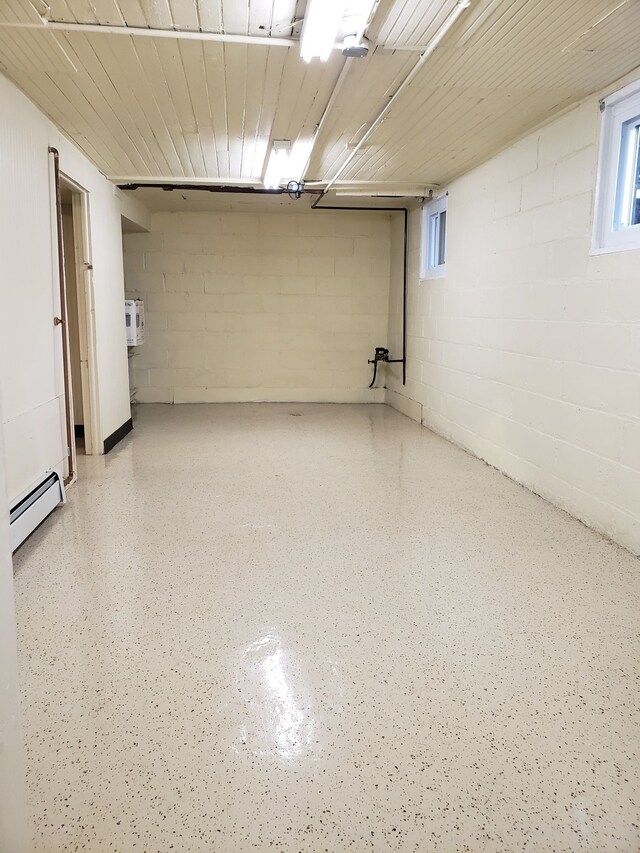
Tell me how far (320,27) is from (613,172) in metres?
1.71

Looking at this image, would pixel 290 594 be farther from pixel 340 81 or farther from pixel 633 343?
pixel 340 81

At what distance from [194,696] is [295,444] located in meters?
3.66

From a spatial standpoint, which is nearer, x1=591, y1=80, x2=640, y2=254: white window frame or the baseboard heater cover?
the baseboard heater cover

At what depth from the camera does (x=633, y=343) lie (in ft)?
9.68

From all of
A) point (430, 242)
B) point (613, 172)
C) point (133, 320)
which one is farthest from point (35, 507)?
point (430, 242)

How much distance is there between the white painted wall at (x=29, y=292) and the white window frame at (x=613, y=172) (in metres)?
3.05

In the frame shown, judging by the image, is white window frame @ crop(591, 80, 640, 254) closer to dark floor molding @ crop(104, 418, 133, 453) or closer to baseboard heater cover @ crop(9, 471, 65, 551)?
baseboard heater cover @ crop(9, 471, 65, 551)

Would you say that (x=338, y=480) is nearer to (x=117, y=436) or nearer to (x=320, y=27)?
(x=117, y=436)

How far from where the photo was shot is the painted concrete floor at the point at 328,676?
1415 mm

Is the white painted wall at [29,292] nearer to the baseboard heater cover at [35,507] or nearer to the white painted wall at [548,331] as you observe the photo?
the baseboard heater cover at [35,507]

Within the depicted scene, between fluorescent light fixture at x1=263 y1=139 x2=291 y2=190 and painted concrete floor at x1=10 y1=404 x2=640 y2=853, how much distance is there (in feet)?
8.15

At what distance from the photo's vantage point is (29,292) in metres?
3.35

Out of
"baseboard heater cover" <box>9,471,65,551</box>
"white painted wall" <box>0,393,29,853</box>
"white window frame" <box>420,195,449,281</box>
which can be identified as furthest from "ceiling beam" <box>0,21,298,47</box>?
"white window frame" <box>420,195,449,281</box>

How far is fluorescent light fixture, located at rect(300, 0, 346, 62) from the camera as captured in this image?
2268 millimetres
